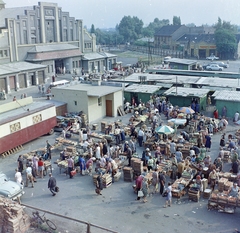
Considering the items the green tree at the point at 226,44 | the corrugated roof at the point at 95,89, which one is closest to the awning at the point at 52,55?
the corrugated roof at the point at 95,89

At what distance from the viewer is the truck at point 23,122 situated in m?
24.6

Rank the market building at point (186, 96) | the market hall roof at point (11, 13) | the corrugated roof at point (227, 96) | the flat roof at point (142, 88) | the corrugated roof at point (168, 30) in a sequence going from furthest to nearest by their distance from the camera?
the corrugated roof at point (168, 30) < the market hall roof at point (11, 13) < the flat roof at point (142, 88) < the market building at point (186, 96) < the corrugated roof at point (227, 96)

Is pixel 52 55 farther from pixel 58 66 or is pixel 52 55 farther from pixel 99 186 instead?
pixel 99 186

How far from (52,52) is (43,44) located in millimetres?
1988

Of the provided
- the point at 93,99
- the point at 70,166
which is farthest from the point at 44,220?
the point at 93,99

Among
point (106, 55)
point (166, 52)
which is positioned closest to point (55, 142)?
point (106, 55)

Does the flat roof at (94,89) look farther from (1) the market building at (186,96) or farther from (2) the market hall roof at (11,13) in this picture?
(2) the market hall roof at (11,13)

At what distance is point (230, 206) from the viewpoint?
54.0 feet

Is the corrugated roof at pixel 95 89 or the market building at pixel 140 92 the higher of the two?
A: the corrugated roof at pixel 95 89

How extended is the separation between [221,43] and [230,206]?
255 feet

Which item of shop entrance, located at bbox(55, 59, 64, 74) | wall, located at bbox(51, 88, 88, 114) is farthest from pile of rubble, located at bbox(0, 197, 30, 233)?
shop entrance, located at bbox(55, 59, 64, 74)

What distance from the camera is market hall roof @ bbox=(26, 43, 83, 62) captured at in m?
54.0

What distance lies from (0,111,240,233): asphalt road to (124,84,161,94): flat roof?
62.2 feet

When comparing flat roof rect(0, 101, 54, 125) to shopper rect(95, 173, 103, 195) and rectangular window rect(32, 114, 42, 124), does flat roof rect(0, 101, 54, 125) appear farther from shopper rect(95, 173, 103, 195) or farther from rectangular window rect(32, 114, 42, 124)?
shopper rect(95, 173, 103, 195)
